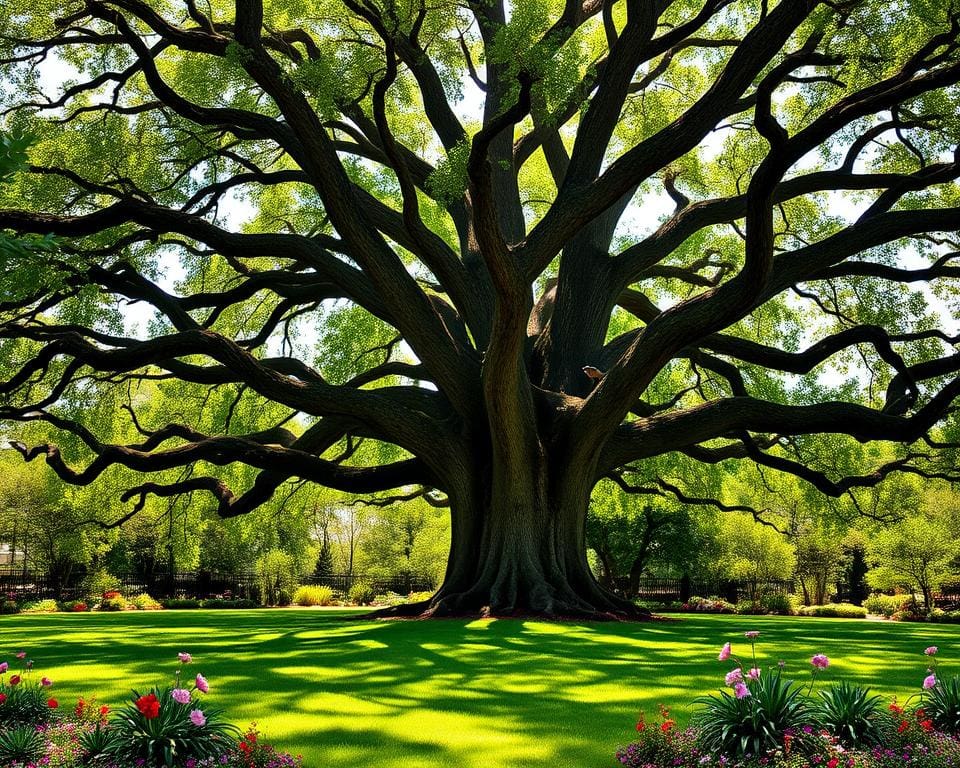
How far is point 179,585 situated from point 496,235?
102 feet

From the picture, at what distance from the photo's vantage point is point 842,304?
1964 cm

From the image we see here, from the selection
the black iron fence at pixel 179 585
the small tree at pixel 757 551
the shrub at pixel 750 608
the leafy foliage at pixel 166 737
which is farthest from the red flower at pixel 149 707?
the small tree at pixel 757 551

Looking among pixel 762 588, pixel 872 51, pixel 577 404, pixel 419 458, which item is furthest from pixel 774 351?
pixel 762 588

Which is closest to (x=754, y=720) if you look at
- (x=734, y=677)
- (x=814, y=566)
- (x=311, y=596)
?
(x=734, y=677)

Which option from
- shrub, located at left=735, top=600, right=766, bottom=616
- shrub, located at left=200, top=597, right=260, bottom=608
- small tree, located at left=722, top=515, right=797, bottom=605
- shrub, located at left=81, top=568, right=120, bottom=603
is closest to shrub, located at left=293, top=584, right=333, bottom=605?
shrub, located at left=200, top=597, right=260, bottom=608

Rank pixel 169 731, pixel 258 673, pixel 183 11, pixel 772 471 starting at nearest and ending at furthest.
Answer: pixel 169 731 < pixel 258 673 < pixel 183 11 < pixel 772 471

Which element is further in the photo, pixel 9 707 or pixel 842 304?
pixel 842 304

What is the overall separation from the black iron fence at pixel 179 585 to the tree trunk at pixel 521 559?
21886 mm

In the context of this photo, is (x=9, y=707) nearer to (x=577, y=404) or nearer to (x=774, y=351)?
(x=577, y=404)

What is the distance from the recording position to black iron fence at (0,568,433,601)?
32750 millimetres

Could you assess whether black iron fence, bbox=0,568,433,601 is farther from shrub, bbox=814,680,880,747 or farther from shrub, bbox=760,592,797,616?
shrub, bbox=814,680,880,747

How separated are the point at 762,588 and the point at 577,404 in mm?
25092

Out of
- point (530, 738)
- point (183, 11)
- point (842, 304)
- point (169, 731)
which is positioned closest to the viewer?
point (169, 731)

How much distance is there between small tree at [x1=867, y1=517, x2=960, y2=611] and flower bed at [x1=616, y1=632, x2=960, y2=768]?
1036 inches
